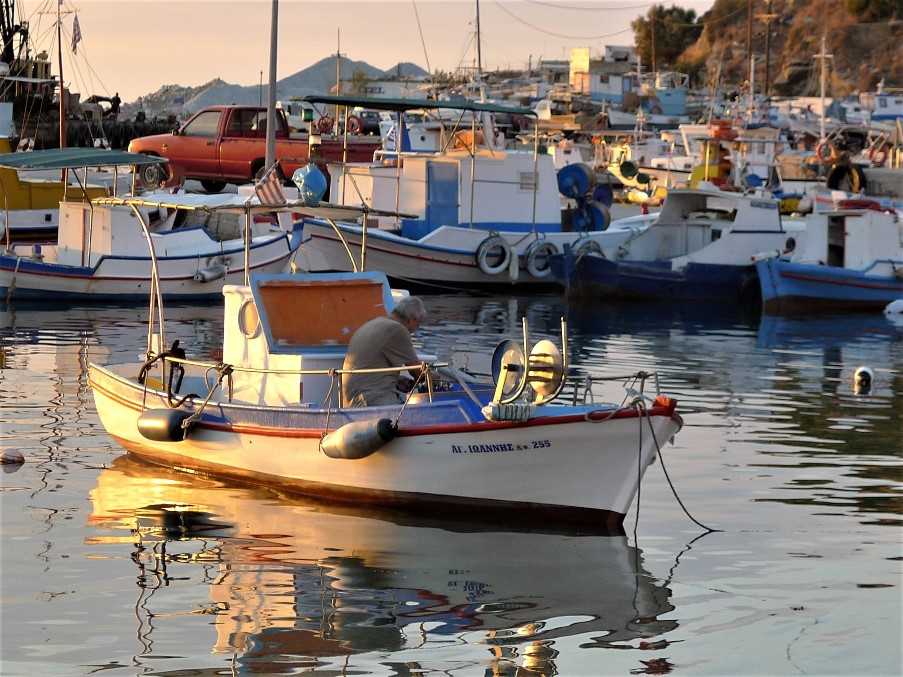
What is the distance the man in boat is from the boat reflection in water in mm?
992

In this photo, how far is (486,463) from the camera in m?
12.7

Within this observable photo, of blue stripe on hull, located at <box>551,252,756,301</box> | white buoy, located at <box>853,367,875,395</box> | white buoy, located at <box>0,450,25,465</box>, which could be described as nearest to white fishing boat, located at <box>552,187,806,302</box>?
blue stripe on hull, located at <box>551,252,756,301</box>

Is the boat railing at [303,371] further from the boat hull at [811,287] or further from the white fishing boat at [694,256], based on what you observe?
the boat hull at [811,287]

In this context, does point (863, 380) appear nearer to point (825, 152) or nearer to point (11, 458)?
point (11, 458)

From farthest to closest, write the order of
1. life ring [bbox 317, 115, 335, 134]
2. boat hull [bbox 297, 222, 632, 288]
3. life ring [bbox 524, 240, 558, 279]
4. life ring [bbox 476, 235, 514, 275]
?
life ring [bbox 317, 115, 335, 134] < life ring [bbox 524, 240, 558, 279] < life ring [bbox 476, 235, 514, 275] < boat hull [bbox 297, 222, 632, 288]

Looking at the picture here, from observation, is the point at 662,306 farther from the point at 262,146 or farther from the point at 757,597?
the point at 757,597

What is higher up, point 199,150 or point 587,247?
point 199,150

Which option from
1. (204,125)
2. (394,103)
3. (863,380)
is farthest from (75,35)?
(863,380)

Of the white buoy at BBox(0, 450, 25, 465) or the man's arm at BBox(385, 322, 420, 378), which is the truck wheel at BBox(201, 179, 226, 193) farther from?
the man's arm at BBox(385, 322, 420, 378)

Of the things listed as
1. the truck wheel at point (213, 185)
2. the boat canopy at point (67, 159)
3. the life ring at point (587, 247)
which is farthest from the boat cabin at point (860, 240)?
the truck wheel at point (213, 185)

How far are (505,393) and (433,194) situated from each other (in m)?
22.4

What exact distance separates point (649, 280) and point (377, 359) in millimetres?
20733

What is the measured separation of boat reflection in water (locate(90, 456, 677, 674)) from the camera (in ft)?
32.8

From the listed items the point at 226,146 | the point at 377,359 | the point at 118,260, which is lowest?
the point at 377,359
